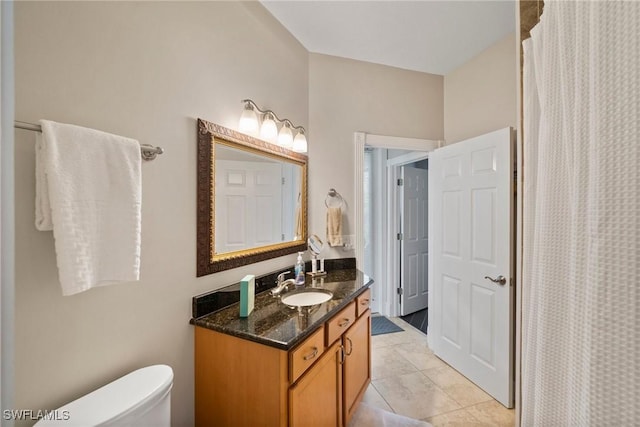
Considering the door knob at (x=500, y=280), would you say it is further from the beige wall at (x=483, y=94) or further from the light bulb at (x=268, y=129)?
the light bulb at (x=268, y=129)

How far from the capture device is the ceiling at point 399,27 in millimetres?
1735

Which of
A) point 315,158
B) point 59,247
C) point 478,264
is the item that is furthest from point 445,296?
point 59,247

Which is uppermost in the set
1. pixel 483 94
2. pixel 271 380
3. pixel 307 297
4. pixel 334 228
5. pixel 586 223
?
pixel 483 94

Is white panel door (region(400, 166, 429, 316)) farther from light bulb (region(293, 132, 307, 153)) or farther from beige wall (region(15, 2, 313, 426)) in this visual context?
beige wall (region(15, 2, 313, 426))

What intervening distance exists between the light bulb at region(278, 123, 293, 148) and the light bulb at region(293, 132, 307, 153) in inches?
4.0

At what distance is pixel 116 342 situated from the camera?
0.98 m

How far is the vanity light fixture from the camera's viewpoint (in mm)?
1535

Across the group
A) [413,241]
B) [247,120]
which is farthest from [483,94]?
[247,120]

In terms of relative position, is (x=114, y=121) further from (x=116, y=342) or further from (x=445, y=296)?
(x=445, y=296)

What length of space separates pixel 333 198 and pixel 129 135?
1.54 meters

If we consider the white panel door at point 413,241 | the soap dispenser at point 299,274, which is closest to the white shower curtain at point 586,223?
the soap dispenser at point 299,274

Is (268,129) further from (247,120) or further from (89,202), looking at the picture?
(89,202)

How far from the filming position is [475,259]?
2.04 m

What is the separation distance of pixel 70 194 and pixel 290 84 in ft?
5.37
